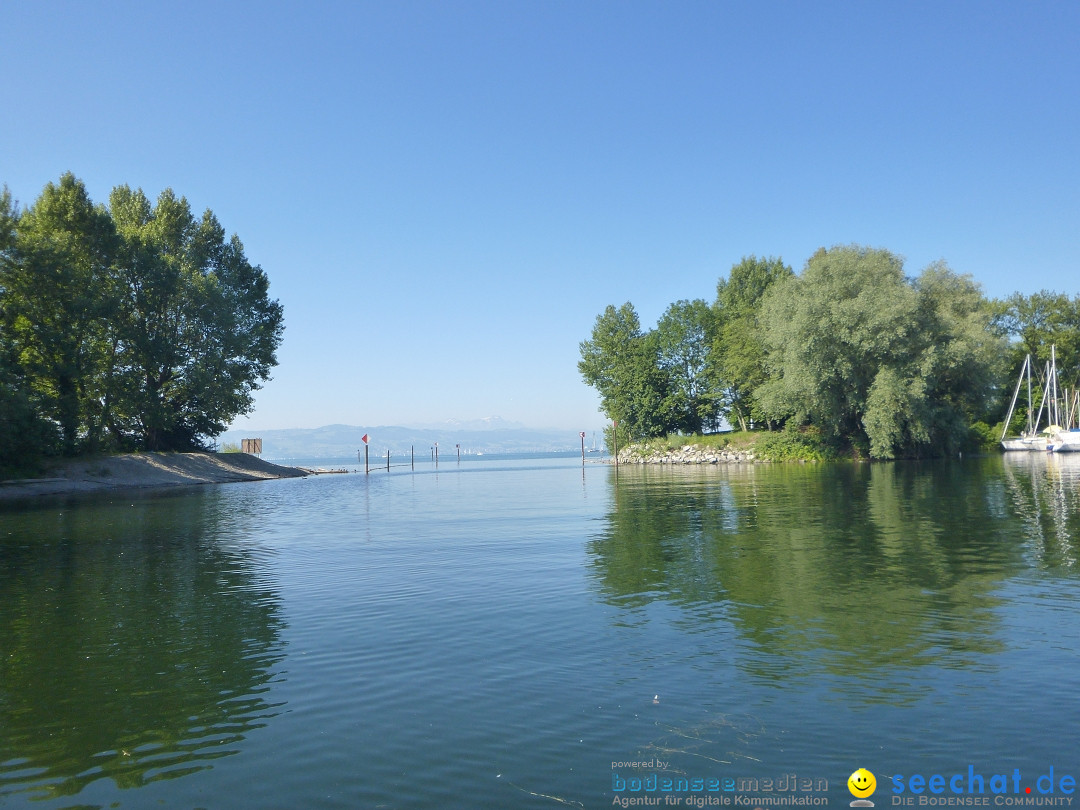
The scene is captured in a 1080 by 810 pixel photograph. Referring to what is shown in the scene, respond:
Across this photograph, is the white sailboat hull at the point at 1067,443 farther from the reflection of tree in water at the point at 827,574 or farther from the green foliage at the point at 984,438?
the reflection of tree in water at the point at 827,574

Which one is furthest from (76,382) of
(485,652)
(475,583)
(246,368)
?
(485,652)

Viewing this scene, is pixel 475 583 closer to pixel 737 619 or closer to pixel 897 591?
pixel 737 619

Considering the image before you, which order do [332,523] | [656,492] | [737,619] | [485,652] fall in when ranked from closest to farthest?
[485,652] < [737,619] < [332,523] < [656,492]

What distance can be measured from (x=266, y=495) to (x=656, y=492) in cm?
2489

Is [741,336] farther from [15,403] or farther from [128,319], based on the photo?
[15,403]

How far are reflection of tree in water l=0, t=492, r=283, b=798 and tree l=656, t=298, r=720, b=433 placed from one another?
77.7 meters

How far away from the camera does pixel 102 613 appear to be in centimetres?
1227

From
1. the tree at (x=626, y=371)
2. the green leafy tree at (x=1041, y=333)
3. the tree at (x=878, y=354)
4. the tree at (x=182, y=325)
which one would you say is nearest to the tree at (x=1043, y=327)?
the green leafy tree at (x=1041, y=333)

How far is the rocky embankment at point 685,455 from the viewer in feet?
255

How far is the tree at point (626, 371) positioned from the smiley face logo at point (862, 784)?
86340 mm

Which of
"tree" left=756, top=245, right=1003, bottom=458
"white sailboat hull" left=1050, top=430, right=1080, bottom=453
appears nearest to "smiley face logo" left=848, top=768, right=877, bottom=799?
"tree" left=756, top=245, right=1003, bottom=458

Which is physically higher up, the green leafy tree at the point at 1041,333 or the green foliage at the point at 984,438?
the green leafy tree at the point at 1041,333

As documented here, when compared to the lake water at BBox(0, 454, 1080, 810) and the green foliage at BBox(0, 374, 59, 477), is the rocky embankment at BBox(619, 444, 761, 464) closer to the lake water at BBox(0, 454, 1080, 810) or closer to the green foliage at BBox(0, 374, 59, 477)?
the lake water at BBox(0, 454, 1080, 810)

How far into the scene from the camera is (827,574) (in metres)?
13.7
